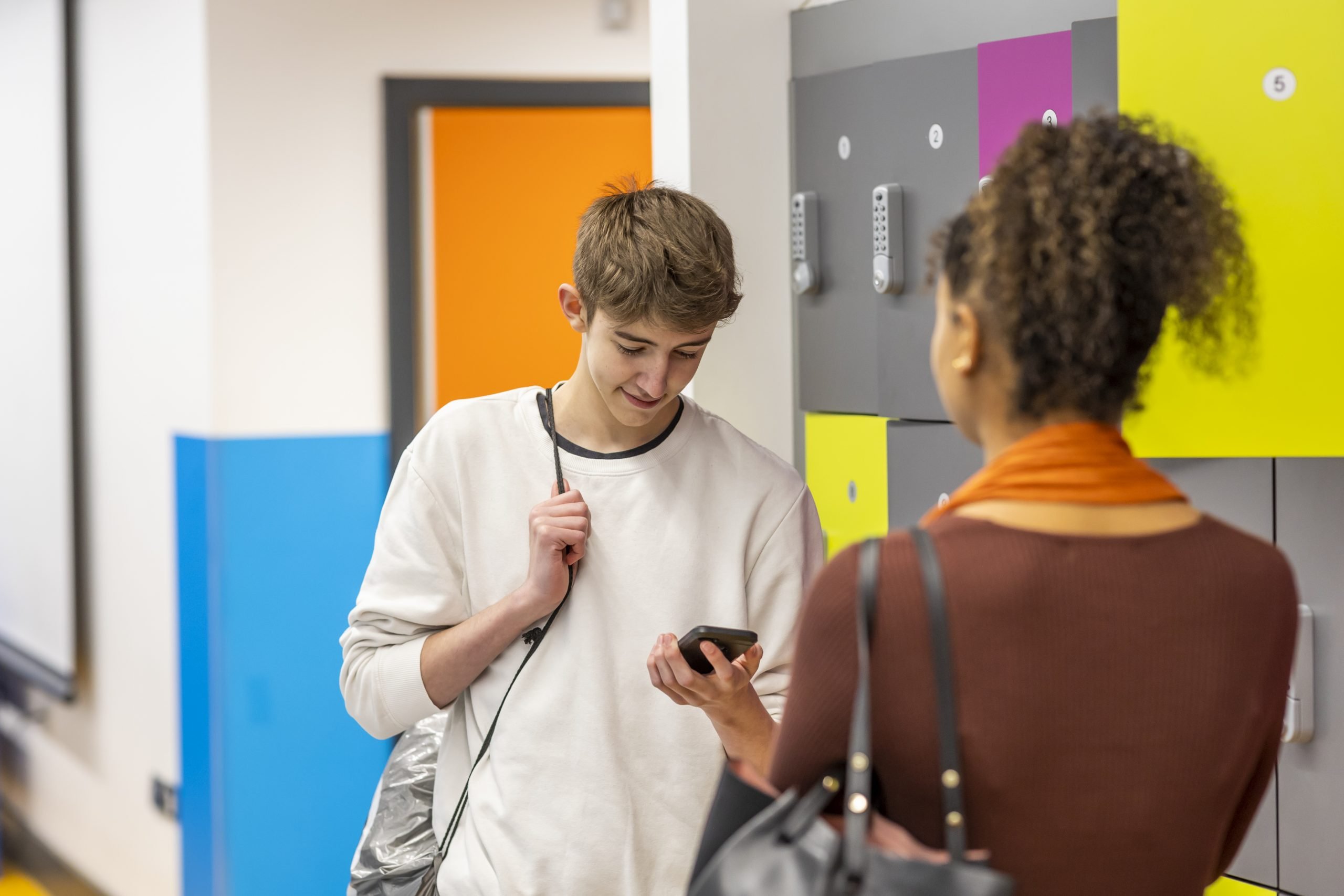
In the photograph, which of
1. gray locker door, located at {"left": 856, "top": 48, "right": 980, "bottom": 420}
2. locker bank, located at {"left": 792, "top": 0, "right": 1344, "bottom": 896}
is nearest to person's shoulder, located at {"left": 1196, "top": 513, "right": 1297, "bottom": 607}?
locker bank, located at {"left": 792, "top": 0, "right": 1344, "bottom": 896}

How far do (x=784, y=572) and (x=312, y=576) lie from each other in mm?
2292

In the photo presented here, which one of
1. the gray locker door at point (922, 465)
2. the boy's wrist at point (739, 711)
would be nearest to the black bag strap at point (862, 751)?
the boy's wrist at point (739, 711)

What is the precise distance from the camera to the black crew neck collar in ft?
5.14

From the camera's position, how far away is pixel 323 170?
354cm

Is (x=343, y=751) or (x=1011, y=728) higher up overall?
(x=1011, y=728)

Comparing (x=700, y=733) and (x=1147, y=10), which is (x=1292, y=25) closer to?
(x=1147, y=10)

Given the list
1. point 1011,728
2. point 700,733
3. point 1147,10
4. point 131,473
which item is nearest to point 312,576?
point 131,473

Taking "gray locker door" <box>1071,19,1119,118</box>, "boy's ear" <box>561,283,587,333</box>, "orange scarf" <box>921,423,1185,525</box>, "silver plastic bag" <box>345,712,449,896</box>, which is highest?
"gray locker door" <box>1071,19,1119,118</box>

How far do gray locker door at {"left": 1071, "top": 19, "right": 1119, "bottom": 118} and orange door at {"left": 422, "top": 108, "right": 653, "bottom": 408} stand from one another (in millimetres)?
2051

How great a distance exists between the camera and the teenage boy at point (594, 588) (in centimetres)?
147

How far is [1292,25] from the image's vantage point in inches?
52.2

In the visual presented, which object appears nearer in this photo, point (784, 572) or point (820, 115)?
point (784, 572)

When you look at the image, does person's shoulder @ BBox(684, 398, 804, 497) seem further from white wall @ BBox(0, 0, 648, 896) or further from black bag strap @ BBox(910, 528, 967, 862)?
white wall @ BBox(0, 0, 648, 896)

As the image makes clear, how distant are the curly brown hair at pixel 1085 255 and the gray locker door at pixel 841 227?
51.5 inches
